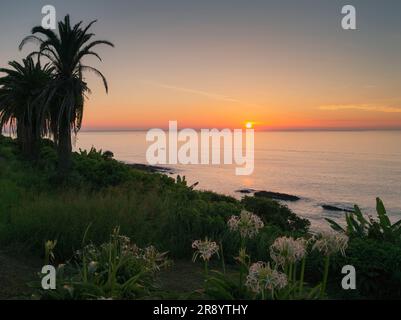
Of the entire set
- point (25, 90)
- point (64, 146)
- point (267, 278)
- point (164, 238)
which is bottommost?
point (164, 238)

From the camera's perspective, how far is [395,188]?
63.6 metres

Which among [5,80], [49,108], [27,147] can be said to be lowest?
[27,147]

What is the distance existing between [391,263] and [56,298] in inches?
185

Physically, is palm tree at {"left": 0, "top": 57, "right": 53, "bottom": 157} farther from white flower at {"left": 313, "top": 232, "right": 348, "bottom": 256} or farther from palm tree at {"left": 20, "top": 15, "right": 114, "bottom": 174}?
white flower at {"left": 313, "top": 232, "right": 348, "bottom": 256}

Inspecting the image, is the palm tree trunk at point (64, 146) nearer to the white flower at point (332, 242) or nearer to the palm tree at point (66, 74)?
the palm tree at point (66, 74)

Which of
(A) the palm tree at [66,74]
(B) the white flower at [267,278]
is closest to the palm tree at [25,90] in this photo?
(A) the palm tree at [66,74]

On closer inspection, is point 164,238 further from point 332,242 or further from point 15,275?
Answer: point 332,242

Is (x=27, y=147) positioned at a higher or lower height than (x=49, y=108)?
lower

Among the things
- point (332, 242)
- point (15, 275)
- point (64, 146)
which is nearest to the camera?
point (332, 242)

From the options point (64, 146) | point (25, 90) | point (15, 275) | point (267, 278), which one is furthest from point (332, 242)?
point (25, 90)

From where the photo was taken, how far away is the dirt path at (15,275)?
5316mm

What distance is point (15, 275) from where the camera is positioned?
6039 millimetres
